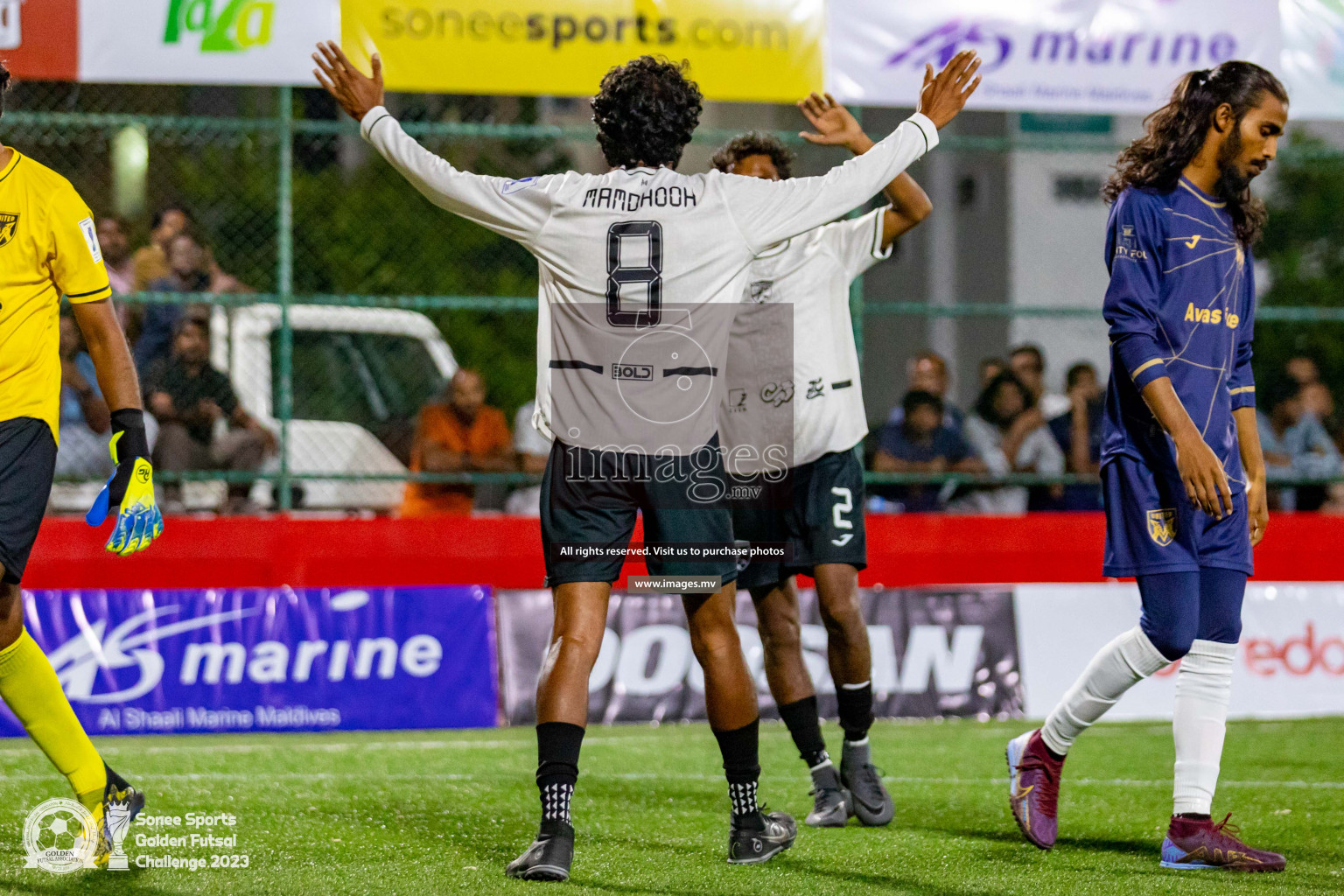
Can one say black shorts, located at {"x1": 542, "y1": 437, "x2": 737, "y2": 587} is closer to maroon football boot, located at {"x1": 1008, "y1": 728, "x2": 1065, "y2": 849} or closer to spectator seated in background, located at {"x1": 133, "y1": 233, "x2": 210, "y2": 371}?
maroon football boot, located at {"x1": 1008, "y1": 728, "x2": 1065, "y2": 849}

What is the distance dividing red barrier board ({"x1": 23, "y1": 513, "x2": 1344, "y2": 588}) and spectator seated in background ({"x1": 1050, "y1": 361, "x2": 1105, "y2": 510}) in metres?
0.70

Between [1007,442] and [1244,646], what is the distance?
2.24 meters

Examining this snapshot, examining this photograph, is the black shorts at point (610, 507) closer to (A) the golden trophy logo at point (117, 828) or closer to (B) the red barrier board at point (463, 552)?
(A) the golden trophy logo at point (117, 828)

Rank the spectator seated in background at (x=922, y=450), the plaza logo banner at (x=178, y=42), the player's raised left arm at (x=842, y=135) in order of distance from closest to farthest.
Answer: the player's raised left arm at (x=842, y=135)
the plaza logo banner at (x=178, y=42)
the spectator seated in background at (x=922, y=450)

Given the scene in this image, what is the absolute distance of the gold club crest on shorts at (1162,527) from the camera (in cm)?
441

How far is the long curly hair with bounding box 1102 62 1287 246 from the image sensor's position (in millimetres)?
4426

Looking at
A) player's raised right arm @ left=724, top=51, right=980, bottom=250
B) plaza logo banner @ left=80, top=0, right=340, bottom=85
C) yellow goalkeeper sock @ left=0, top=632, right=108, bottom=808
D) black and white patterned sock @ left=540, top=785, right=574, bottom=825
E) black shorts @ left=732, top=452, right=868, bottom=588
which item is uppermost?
plaza logo banner @ left=80, top=0, right=340, bottom=85

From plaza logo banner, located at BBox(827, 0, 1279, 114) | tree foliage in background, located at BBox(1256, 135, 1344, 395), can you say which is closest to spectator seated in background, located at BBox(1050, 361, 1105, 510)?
plaza logo banner, located at BBox(827, 0, 1279, 114)

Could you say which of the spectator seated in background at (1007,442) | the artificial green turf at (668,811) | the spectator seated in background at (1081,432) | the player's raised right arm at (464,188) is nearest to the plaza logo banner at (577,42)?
the spectator seated in background at (1007,442)

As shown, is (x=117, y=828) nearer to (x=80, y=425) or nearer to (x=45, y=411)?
(x=45, y=411)

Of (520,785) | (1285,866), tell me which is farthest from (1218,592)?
(520,785)

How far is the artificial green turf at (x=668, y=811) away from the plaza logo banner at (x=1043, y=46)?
369cm

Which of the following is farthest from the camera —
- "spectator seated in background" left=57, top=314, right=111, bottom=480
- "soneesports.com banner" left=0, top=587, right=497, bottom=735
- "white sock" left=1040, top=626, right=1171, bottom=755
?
"spectator seated in background" left=57, top=314, right=111, bottom=480

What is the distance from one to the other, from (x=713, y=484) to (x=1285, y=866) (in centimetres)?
198
